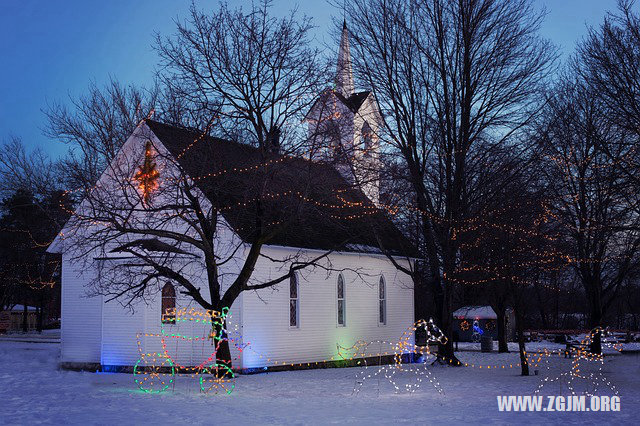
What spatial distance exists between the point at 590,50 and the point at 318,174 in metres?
9.33

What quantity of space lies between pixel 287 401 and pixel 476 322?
4226 centimetres

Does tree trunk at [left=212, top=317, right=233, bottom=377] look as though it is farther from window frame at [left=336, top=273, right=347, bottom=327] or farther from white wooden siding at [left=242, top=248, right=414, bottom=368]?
window frame at [left=336, top=273, right=347, bottom=327]

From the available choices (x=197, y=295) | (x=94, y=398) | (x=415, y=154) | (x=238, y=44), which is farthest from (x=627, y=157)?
(x=94, y=398)

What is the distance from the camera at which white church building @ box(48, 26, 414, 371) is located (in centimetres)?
2689

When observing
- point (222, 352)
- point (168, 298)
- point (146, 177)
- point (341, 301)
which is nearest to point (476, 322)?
point (341, 301)

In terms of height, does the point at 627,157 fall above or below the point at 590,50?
below

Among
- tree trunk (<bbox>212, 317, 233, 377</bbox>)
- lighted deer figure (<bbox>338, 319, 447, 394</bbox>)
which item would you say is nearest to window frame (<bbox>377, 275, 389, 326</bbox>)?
lighted deer figure (<bbox>338, 319, 447, 394</bbox>)

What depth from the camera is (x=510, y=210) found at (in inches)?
1095

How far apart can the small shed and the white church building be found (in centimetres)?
2379

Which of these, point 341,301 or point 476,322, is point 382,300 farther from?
point 476,322

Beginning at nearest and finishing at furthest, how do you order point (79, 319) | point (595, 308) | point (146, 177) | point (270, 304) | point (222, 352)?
point (222, 352)
point (146, 177)
point (270, 304)
point (79, 319)
point (595, 308)

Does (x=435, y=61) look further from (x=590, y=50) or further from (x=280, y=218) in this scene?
(x=280, y=218)

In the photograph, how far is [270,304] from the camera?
28.4m

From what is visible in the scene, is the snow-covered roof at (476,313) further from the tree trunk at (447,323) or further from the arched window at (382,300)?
the tree trunk at (447,323)
